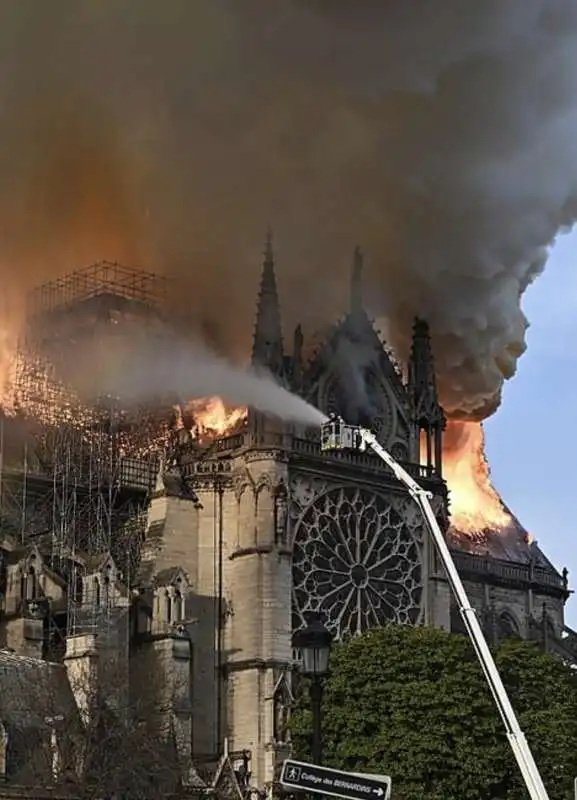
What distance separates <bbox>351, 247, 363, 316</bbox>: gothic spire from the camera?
68000 millimetres

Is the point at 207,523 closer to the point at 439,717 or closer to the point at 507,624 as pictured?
the point at 439,717

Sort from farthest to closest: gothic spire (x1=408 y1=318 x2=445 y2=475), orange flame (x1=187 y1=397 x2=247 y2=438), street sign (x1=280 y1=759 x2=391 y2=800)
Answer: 1. gothic spire (x1=408 y1=318 x2=445 y2=475)
2. orange flame (x1=187 y1=397 x2=247 y2=438)
3. street sign (x1=280 y1=759 x2=391 y2=800)

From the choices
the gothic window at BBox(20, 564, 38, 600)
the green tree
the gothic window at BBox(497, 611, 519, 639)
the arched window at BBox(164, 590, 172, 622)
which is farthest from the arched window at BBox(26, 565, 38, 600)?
the gothic window at BBox(497, 611, 519, 639)

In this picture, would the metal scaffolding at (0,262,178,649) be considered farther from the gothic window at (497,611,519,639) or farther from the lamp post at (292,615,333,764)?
the lamp post at (292,615,333,764)

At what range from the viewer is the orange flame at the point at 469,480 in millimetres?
77688

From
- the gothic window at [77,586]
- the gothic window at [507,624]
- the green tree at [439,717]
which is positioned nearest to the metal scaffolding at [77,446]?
the gothic window at [77,586]

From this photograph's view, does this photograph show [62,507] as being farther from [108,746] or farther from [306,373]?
[108,746]

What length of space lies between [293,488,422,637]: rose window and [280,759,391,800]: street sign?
36.1m

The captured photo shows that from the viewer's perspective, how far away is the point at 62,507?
2415 inches

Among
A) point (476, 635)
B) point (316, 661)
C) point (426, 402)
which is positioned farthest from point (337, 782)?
point (426, 402)

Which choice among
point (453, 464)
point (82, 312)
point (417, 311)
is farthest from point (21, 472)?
point (453, 464)

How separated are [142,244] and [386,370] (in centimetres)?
1143

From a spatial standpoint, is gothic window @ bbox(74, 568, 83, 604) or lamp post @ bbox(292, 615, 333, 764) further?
gothic window @ bbox(74, 568, 83, 604)

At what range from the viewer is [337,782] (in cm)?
2362
